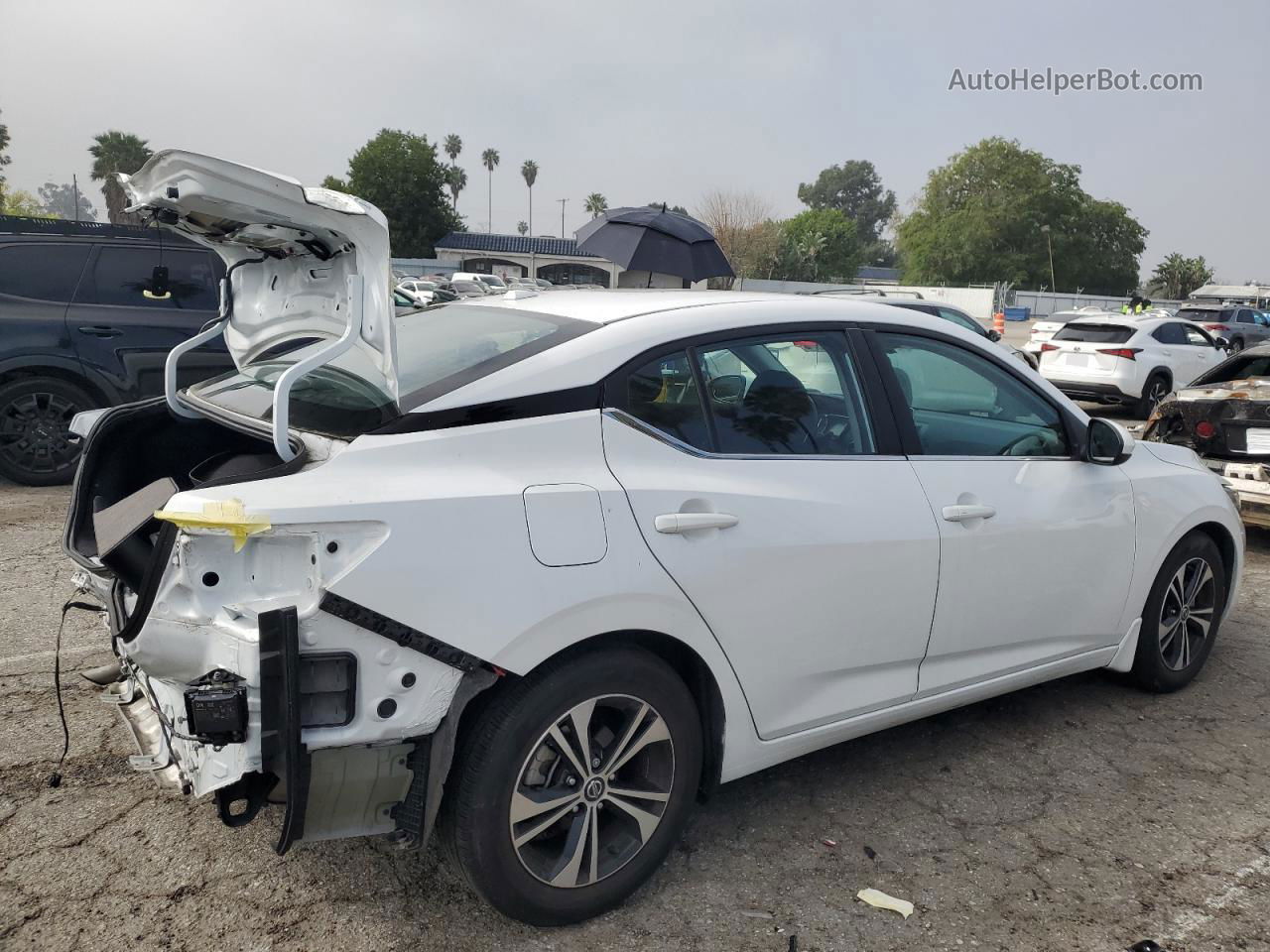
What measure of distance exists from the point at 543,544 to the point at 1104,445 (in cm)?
242

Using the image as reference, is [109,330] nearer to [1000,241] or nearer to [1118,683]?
[1118,683]

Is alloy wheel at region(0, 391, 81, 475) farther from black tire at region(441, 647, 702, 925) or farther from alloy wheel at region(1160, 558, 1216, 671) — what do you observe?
alloy wheel at region(1160, 558, 1216, 671)

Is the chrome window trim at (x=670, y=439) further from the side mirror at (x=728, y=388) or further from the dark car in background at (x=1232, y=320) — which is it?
the dark car in background at (x=1232, y=320)

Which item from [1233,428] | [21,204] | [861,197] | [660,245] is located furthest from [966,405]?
[861,197]

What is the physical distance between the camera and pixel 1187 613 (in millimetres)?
4176

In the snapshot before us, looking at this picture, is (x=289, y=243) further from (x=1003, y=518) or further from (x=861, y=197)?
(x=861, y=197)

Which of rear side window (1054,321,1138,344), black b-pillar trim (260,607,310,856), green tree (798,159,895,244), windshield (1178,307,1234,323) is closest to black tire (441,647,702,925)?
black b-pillar trim (260,607,310,856)

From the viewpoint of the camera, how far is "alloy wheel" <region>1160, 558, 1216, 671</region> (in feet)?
13.4

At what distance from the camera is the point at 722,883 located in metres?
2.74

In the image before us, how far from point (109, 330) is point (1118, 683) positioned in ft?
23.1

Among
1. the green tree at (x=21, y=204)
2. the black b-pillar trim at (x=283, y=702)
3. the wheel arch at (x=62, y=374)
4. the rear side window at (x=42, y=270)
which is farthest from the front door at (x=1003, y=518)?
the green tree at (x=21, y=204)

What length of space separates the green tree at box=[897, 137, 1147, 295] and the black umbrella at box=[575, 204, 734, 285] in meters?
81.6

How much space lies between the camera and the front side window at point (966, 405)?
3.25 meters

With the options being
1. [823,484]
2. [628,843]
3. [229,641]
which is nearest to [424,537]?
[229,641]
